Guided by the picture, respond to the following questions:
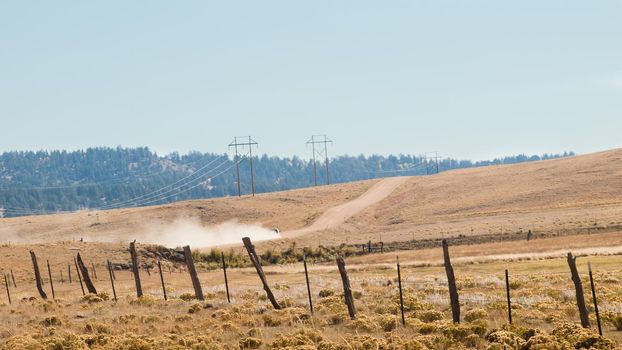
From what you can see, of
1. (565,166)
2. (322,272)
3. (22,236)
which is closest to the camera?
(322,272)

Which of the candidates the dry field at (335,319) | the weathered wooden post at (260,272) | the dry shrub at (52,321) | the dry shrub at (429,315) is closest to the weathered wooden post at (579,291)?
the dry field at (335,319)

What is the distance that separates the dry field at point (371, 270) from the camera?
30.0 meters

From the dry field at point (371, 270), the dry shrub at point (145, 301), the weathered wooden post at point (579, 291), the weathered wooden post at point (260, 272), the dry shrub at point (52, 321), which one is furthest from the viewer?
the dry shrub at point (145, 301)

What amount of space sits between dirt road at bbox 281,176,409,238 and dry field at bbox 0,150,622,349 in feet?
1.62

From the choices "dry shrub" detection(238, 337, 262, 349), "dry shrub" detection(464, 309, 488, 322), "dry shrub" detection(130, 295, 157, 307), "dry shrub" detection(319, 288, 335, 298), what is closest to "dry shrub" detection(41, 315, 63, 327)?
"dry shrub" detection(130, 295, 157, 307)

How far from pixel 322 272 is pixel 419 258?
41.1ft

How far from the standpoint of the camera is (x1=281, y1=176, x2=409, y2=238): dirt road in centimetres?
13075

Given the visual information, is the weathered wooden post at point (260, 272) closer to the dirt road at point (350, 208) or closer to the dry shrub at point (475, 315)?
the dry shrub at point (475, 315)

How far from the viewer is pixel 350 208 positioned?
15375 centimetres

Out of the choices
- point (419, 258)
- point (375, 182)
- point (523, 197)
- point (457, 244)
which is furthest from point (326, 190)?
point (419, 258)

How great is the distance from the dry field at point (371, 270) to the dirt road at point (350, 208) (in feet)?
1.62

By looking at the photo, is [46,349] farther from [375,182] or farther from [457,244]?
[375,182]

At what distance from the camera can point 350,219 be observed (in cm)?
13862

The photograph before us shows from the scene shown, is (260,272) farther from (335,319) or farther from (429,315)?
(429,315)
